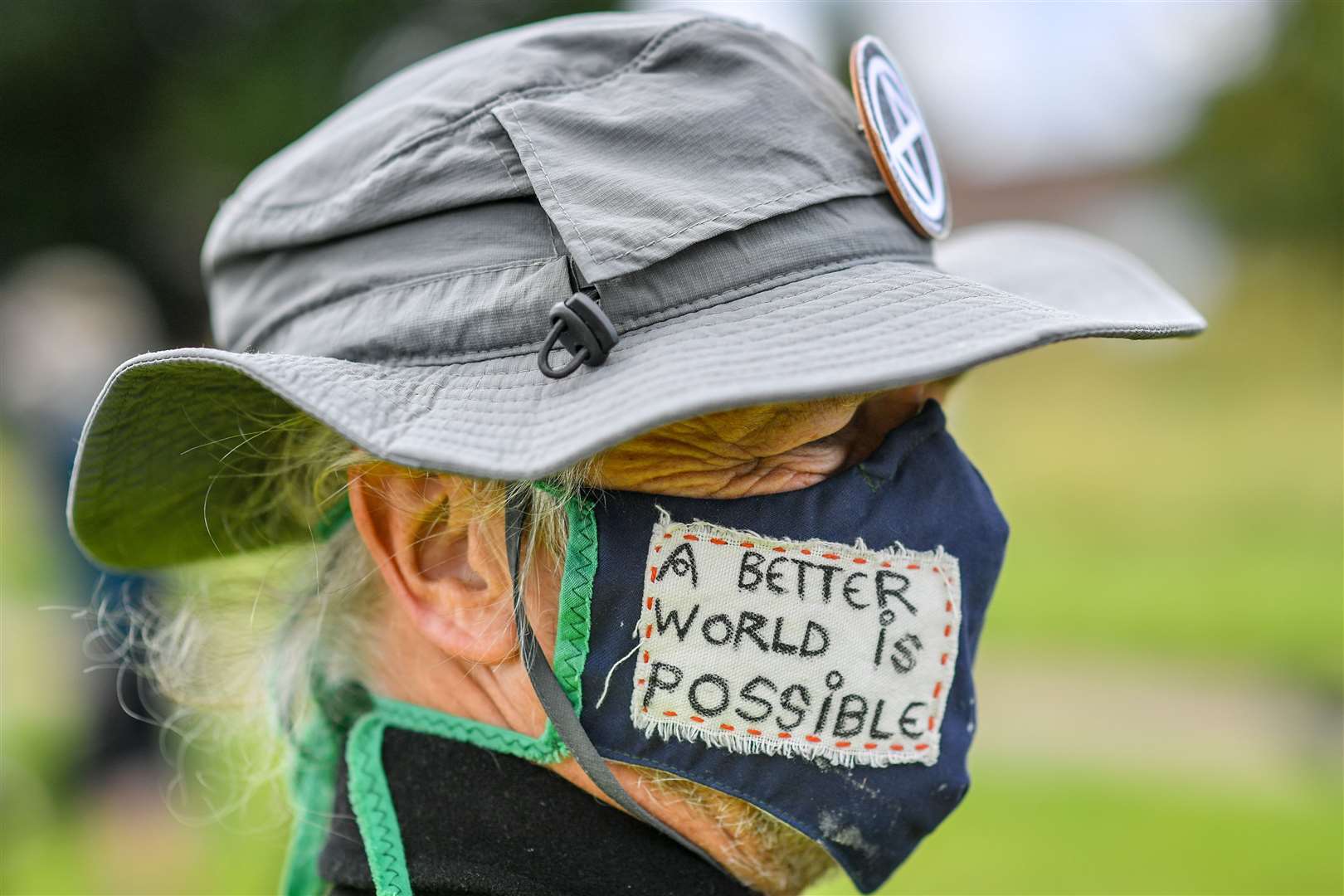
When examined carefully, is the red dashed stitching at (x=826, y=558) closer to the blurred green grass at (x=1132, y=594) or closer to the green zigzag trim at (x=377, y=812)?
the green zigzag trim at (x=377, y=812)

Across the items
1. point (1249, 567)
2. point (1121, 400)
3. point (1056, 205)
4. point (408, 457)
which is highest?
point (408, 457)

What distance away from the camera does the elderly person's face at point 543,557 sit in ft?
4.93

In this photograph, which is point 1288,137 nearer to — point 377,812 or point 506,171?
point 506,171

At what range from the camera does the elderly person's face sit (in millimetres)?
1502

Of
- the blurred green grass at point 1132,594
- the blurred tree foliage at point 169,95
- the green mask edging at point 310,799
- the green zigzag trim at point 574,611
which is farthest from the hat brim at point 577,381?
the blurred tree foliage at point 169,95

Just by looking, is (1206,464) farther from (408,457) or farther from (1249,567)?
(408,457)

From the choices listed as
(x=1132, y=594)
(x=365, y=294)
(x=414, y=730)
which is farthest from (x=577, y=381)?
(x=1132, y=594)

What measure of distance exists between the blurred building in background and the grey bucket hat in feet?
12.5

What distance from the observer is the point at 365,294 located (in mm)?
1569

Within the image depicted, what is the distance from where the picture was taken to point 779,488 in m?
1.54

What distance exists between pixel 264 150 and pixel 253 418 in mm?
13263

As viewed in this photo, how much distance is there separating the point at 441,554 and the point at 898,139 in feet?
2.94

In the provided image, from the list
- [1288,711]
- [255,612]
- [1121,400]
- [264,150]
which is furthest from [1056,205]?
[255,612]

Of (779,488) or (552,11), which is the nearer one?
(779,488)
